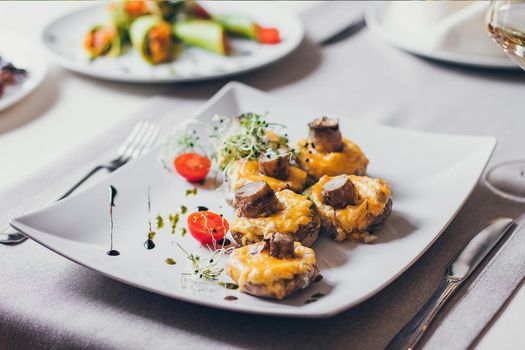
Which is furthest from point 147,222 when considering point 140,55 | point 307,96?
point 140,55

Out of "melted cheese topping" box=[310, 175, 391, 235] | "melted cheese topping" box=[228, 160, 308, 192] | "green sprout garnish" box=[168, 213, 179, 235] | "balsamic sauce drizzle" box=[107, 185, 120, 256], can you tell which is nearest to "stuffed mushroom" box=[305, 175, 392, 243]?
"melted cheese topping" box=[310, 175, 391, 235]

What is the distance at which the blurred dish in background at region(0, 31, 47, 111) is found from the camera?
2549 millimetres

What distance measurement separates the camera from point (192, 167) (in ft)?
6.45

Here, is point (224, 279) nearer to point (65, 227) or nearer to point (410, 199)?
point (65, 227)

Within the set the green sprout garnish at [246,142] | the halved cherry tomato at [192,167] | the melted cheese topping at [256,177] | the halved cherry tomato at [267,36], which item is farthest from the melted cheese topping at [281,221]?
the halved cherry tomato at [267,36]

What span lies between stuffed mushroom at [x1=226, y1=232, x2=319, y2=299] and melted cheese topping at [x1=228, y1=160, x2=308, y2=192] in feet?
1.01

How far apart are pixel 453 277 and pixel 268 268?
45 cm

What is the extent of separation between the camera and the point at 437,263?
1595 mm

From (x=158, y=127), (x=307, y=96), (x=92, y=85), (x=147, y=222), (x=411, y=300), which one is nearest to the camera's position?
(x=411, y=300)

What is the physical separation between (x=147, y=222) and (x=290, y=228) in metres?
0.43

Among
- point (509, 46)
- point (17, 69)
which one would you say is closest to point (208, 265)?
point (509, 46)

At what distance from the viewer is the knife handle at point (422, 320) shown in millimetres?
1315

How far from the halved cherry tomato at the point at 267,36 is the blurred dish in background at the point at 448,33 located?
44cm

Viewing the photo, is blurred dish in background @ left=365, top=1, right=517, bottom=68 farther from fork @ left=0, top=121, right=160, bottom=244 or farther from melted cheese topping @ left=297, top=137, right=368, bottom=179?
fork @ left=0, top=121, right=160, bottom=244
